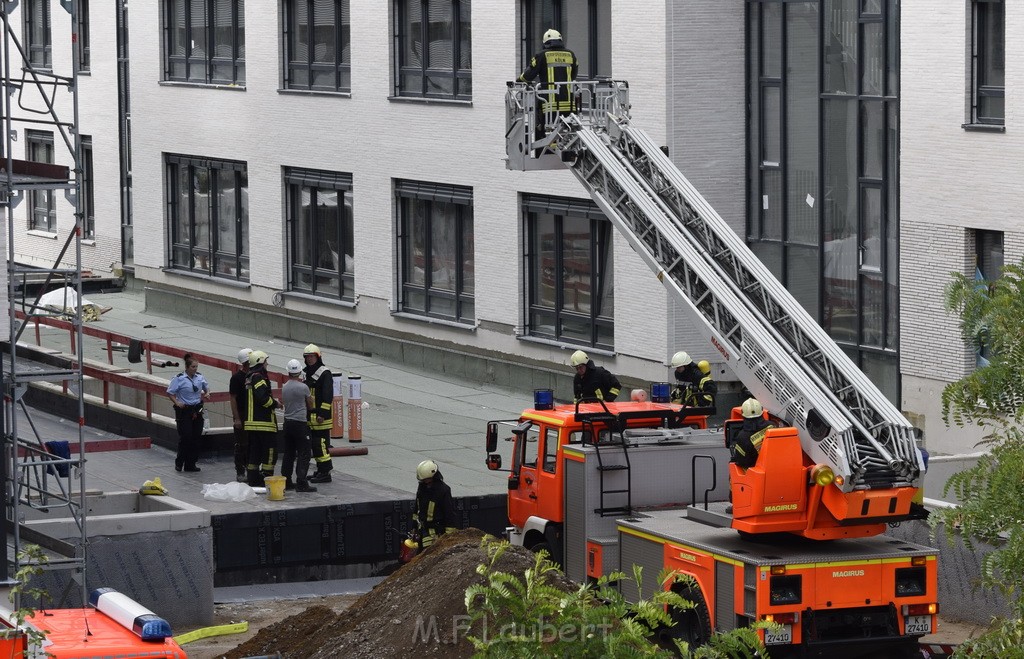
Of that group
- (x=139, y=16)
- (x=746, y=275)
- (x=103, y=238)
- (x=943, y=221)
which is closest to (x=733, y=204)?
(x=943, y=221)

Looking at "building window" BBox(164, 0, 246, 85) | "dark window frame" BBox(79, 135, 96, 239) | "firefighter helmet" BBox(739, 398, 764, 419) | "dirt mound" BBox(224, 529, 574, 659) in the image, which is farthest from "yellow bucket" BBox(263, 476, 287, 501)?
"dark window frame" BBox(79, 135, 96, 239)

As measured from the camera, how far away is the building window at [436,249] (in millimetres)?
33500

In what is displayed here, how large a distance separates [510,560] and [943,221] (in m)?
11.9

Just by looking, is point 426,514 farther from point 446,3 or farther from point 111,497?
point 446,3

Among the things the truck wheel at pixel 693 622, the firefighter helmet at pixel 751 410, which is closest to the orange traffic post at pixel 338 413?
the truck wheel at pixel 693 622

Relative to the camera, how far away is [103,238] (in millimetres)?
47094

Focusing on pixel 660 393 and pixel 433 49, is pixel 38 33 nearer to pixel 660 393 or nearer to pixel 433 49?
pixel 433 49

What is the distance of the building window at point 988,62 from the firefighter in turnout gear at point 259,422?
10.4 meters

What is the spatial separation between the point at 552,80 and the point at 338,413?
845cm

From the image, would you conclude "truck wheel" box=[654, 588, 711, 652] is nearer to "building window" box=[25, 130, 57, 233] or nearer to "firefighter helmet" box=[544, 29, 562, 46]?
"firefighter helmet" box=[544, 29, 562, 46]

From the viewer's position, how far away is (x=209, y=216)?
1620 inches

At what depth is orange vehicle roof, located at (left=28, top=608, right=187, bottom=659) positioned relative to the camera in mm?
9125

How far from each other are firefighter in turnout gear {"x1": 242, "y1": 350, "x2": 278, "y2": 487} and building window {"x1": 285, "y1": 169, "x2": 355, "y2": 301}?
1433 cm

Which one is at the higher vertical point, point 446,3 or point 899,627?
point 446,3
